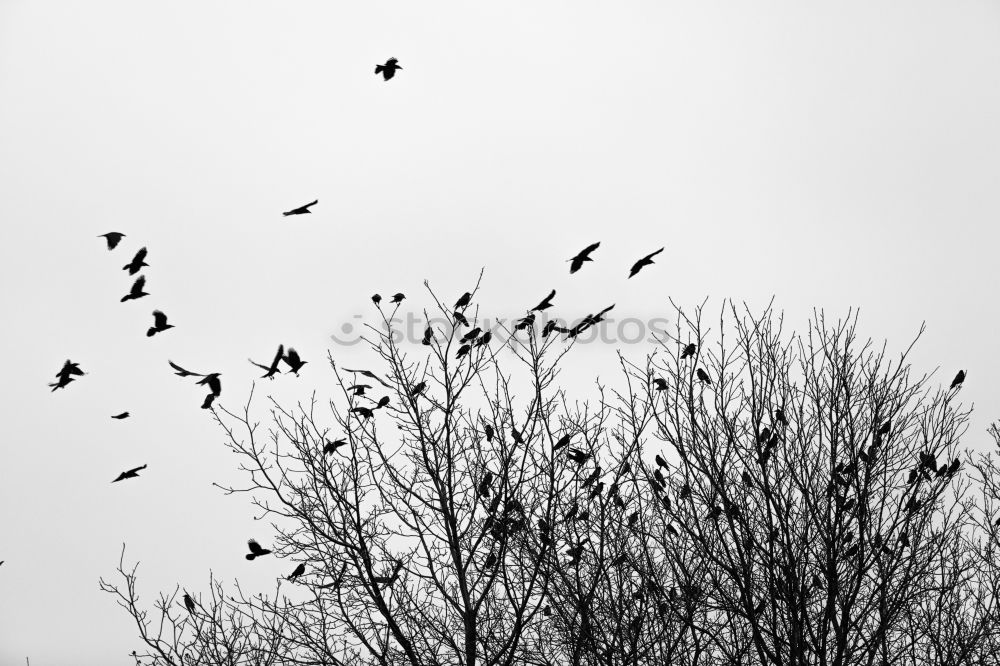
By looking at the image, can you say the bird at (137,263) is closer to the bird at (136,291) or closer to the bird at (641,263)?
the bird at (136,291)

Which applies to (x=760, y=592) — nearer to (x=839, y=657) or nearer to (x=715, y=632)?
(x=715, y=632)

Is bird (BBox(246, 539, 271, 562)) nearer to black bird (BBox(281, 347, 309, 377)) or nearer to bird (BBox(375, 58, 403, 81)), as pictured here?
black bird (BBox(281, 347, 309, 377))

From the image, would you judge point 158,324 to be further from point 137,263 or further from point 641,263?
point 641,263

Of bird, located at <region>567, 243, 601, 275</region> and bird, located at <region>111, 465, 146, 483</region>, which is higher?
bird, located at <region>567, 243, 601, 275</region>

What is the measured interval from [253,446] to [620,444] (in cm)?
431

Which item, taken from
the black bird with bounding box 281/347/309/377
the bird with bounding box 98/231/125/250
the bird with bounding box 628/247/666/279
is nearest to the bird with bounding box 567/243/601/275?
the bird with bounding box 628/247/666/279

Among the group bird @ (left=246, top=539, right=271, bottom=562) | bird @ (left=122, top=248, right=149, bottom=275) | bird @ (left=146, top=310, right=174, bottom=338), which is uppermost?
bird @ (left=122, top=248, right=149, bottom=275)

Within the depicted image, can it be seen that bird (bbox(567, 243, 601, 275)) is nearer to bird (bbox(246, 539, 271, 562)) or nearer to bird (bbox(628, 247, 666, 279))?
bird (bbox(628, 247, 666, 279))

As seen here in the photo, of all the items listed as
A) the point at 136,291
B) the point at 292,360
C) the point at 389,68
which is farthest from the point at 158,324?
the point at 389,68

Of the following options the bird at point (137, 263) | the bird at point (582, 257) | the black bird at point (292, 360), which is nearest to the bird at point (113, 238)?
the bird at point (137, 263)

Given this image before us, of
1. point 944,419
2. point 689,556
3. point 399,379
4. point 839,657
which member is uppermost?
point 399,379

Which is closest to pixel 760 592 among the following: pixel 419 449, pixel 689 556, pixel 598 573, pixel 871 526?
pixel 689 556

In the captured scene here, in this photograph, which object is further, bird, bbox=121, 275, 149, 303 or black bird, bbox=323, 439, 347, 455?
black bird, bbox=323, 439, 347, 455

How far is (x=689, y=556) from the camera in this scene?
32.3ft
